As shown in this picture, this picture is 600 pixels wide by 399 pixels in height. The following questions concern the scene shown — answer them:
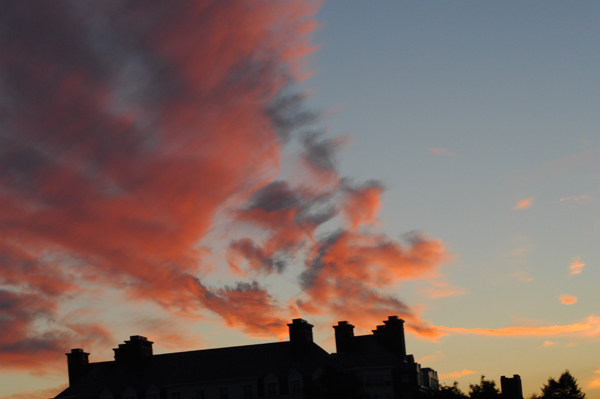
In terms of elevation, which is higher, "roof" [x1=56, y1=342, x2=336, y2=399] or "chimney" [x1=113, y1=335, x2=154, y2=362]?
"chimney" [x1=113, y1=335, x2=154, y2=362]

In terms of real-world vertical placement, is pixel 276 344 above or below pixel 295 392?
above

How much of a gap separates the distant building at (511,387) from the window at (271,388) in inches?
1158

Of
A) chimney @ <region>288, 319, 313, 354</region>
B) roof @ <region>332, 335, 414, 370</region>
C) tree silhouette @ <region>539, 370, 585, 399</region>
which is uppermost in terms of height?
chimney @ <region>288, 319, 313, 354</region>

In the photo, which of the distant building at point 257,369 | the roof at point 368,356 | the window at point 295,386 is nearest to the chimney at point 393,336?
the distant building at point 257,369

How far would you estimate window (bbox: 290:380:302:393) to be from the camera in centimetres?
8467

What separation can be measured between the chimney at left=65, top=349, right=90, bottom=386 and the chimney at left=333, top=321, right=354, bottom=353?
115 feet

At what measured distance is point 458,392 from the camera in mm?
86188

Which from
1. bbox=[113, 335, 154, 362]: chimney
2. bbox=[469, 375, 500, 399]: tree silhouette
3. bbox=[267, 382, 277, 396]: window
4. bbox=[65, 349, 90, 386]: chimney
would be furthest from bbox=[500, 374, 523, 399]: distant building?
bbox=[65, 349, 90, 386]: chimney

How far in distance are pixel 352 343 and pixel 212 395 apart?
1909 centimetres

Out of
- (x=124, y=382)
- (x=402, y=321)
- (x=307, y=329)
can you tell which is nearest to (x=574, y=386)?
(x=402, y=321)

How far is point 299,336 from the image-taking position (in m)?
88.6

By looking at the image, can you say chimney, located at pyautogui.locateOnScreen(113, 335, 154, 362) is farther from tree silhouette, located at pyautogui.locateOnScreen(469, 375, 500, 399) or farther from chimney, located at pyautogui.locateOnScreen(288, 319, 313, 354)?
tree silhouette, located at pyautogui.locateOnScreen(469, 375, 500, 399)

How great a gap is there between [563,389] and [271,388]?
6756cm

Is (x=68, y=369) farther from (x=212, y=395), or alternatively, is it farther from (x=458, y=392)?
(x=458, y=392)
